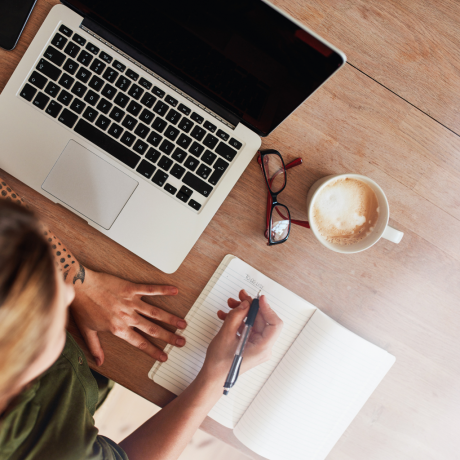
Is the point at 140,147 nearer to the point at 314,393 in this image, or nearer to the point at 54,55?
the point at 54,55

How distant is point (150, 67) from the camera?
0.68 metres

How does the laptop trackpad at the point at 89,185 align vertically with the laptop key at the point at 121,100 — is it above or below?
below

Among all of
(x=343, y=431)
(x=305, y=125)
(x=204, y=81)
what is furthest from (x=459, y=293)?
(x=204, y=81)

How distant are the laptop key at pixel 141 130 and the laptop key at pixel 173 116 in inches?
1.9

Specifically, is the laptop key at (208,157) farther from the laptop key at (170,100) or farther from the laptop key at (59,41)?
the laptop key at (59,41)

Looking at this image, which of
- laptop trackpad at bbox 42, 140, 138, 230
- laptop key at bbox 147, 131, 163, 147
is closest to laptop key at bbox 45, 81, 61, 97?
laptop trackpad at bbox 42, 140, 138, 230

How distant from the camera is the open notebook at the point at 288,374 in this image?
2.39 feet

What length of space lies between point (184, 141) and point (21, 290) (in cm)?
41

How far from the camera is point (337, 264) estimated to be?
0.76 meters

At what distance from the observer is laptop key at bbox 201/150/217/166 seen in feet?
2.26

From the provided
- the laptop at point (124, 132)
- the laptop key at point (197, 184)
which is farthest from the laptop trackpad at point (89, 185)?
the laptop key at point (197, 184)

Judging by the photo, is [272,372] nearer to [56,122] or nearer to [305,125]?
[305,125]

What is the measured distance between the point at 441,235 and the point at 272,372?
0.50 m

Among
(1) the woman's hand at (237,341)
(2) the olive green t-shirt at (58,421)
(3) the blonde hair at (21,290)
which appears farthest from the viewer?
(1) the woman's hand at (237,341)
